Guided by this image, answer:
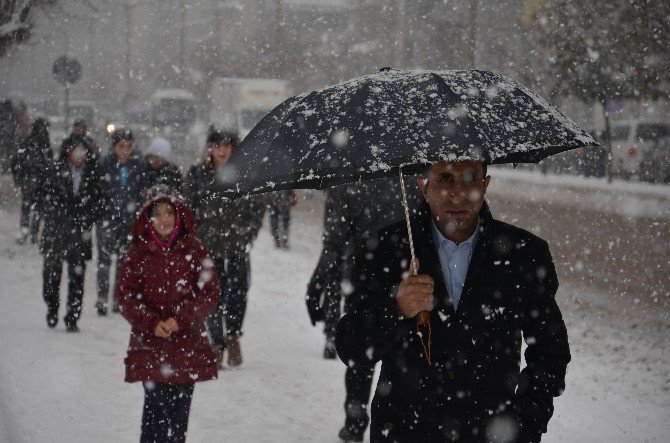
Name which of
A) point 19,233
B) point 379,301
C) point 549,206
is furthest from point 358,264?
point 549,206

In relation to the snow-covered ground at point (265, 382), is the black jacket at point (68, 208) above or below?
above

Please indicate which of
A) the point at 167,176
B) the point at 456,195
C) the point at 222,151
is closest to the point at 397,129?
the point at 456,195

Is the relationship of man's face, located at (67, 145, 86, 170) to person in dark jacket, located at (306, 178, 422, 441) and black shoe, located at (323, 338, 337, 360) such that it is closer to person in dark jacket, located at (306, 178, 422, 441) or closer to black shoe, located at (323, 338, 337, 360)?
black shoe, located at (323, 338, 337, 360)

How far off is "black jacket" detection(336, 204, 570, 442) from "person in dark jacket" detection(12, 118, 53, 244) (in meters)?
10.4

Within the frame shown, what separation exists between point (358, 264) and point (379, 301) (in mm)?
175

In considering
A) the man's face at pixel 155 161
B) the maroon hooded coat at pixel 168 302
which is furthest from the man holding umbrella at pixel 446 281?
the man's face at pixel 155 161

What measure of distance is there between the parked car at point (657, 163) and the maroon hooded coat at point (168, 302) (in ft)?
81.5

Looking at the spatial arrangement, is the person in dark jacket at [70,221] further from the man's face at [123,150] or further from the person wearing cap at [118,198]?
the man's face at [123,150]

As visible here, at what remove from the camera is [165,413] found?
14.6 feet

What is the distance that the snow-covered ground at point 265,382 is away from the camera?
5.65 metres

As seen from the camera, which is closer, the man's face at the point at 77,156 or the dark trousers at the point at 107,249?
the man's face at the point at 77,156

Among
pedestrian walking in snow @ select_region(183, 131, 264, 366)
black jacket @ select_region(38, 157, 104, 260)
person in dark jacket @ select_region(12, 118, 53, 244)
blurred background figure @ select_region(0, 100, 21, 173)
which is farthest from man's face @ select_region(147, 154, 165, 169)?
blurred background figure @ select_region(0, 100, 21, 173)

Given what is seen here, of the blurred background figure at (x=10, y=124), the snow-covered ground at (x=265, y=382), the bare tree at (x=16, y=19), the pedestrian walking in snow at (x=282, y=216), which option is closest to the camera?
the snow-covered ground at (x=265, y=382)

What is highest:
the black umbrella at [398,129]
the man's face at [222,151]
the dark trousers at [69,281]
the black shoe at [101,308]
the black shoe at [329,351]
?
the black umbrella at [398,129]
